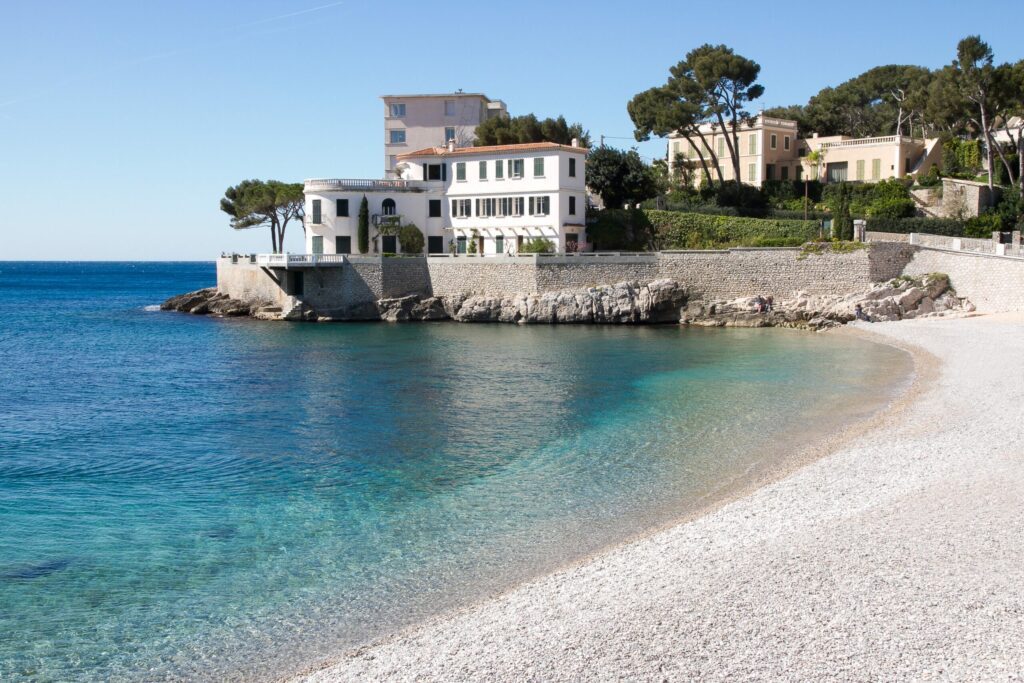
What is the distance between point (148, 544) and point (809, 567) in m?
11.3

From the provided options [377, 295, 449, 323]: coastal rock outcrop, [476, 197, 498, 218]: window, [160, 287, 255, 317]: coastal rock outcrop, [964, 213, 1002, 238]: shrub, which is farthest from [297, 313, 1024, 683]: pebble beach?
[160, 287, 255, 317]: coastal rock outcrop

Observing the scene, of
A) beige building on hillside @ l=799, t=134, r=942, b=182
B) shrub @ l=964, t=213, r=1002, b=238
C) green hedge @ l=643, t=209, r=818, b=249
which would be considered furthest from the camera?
beige building on hillside @ l=799, t=134, r=942, b=182

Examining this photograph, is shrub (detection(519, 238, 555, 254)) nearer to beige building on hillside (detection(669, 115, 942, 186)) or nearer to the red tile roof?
the red tile roof

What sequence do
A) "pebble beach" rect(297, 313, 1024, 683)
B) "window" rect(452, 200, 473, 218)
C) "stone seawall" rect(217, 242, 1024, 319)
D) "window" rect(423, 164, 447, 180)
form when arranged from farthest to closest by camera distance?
"window" rect(423, 164, 447, 180) → "window" rect(452, 200, 473, 218) → "stone seawall" rect(217, 242, 1024, 319) → "pebble beach" rect(297, 313, 1024, 683)

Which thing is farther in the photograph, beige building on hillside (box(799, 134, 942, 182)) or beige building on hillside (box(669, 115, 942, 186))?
beige building on hillside (box(669, 115, 942, 186))

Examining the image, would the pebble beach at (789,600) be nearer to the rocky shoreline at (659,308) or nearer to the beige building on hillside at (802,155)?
the rocky shoreline at (659,308)

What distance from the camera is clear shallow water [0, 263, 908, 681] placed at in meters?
12.5

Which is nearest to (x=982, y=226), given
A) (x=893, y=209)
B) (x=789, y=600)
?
(x=893, y=209)

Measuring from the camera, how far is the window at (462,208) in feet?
194

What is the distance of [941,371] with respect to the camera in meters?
30.3

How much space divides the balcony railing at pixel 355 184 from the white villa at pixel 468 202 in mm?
68

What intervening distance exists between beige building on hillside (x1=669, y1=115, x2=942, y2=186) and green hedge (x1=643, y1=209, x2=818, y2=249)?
29.0 feet

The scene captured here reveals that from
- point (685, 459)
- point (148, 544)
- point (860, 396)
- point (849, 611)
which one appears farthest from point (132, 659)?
point (860, 396)

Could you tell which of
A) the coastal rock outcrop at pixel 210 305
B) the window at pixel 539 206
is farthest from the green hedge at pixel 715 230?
the coastal rock outcrop at pixel 210 305
